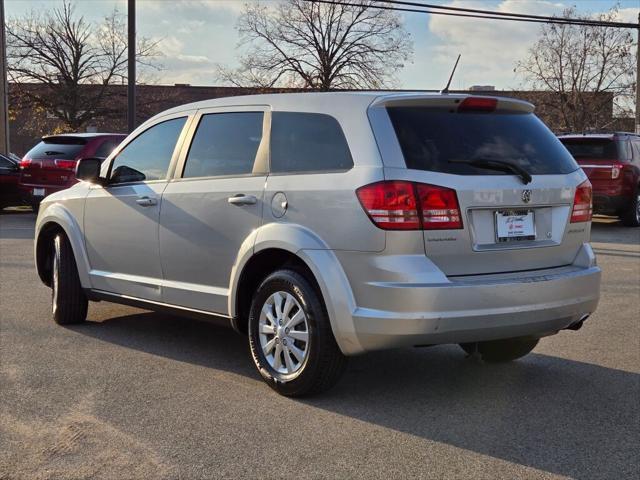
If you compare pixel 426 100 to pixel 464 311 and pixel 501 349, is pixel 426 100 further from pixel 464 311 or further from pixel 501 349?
pixel 501 349

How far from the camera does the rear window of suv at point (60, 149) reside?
15.1 metres

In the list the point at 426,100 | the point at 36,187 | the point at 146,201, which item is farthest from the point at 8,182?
the point at 426,100

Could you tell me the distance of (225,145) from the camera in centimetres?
507

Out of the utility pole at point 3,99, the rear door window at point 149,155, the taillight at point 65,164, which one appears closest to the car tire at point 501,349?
the rear door window at point 149,155

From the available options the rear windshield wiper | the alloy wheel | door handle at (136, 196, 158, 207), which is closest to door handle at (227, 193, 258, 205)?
the alloy wheel

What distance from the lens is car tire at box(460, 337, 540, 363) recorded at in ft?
16.7

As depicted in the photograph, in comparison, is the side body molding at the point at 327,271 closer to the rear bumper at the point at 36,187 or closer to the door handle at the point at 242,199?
the door handle at the point at 242,199

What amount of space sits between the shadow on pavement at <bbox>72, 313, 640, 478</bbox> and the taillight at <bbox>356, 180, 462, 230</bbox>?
3.48 feet

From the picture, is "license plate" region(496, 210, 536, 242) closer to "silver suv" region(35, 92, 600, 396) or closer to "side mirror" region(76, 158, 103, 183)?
"silver suv" region(35, 92, 600, 396)

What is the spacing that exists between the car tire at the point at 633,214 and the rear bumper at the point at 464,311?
39.8ft

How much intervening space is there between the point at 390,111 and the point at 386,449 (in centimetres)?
181

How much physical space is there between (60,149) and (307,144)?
39.3 ft

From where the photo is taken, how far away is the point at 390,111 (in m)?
4.23

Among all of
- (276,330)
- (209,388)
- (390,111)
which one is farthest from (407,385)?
(390,111)
